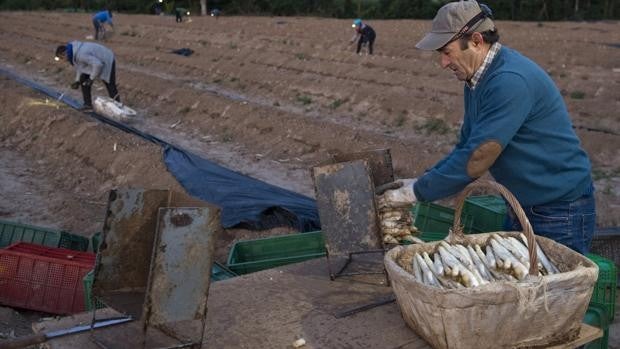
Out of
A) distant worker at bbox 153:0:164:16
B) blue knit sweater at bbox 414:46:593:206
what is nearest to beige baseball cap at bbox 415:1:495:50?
blue knit sweater at bbox 414:46:593:206

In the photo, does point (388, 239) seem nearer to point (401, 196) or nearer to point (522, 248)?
point (401, 196)

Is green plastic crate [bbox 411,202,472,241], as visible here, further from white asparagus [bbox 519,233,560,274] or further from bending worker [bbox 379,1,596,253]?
white asparagus [bbox 519,233,560,274]

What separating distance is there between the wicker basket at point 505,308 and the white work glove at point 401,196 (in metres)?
0.60

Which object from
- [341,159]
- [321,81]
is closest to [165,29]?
[321,81]

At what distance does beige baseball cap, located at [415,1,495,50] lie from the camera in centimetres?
327

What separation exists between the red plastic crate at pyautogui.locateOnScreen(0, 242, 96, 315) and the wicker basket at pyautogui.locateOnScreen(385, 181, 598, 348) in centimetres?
327

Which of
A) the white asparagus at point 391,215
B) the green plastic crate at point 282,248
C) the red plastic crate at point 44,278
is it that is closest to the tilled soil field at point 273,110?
the red plastic crate at point 44,278

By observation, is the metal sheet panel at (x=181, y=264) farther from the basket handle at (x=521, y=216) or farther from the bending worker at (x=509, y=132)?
the basket handle at (x=521, y=216)

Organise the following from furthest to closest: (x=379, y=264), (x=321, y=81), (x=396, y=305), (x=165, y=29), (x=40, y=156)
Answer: (x=165, y=29) < (x=321, y=81) < (x=40, y=156) < (x=379, y=264) < (x=396, y=305)

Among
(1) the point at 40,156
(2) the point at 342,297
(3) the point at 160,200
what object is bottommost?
(1) the point at 40,156

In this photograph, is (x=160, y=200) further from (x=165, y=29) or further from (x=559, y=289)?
(x=165, y=29)

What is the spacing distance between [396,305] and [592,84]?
42.6ft

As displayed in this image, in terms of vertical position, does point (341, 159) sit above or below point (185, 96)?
above

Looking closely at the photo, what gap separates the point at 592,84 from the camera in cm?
1500
